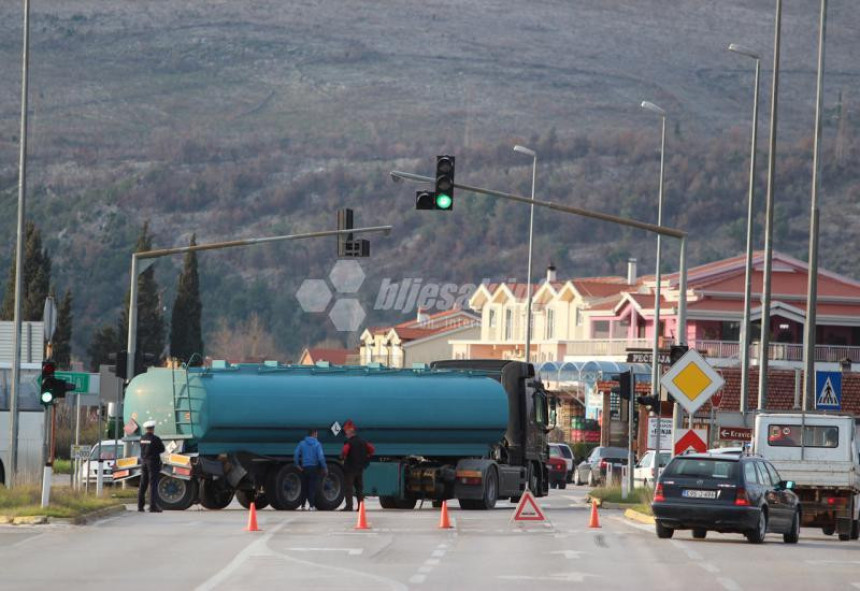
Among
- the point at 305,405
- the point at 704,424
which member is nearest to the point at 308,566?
the point at 305,405

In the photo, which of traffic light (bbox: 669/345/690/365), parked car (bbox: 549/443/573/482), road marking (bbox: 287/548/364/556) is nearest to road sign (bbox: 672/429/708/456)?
traffic light (bbox: 669/345/690/365)

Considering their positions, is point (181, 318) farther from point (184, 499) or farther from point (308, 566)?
point (308, 566)

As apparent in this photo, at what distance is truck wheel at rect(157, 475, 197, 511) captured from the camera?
37625mm

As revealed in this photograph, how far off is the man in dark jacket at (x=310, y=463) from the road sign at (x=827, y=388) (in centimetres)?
1046

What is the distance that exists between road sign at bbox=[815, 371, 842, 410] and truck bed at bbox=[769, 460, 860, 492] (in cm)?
585

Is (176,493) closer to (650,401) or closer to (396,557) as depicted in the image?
(650,401)

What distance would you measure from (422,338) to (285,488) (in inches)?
3695

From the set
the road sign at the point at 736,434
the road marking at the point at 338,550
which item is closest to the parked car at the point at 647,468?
the road sign at the point at 736,434

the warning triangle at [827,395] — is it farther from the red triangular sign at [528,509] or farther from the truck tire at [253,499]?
the truck tire at [253,499]

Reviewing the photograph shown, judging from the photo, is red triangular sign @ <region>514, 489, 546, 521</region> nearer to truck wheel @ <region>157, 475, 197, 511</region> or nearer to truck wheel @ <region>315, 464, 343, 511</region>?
truck wheel @ <region>315, 464, 343, 511</region>

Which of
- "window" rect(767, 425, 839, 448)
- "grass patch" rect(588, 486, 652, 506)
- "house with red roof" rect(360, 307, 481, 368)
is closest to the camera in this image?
"window" rect(767, 425, 839, 448)

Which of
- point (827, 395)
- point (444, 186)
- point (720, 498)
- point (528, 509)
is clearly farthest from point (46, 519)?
point (827, 395)

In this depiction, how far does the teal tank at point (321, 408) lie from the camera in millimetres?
37562

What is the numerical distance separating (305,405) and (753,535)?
1248 cm
